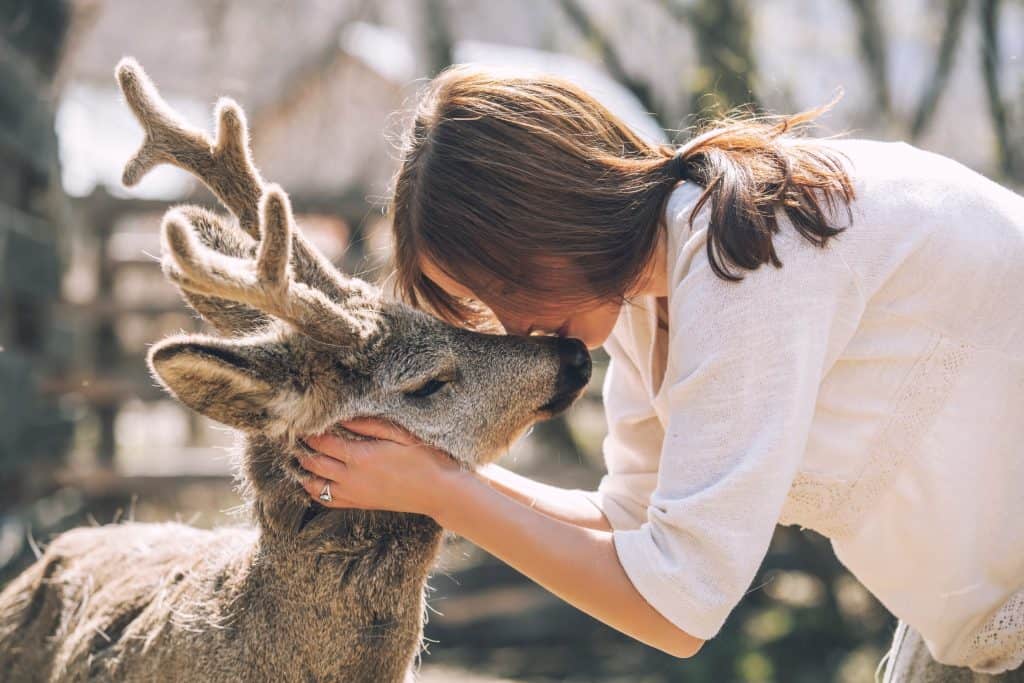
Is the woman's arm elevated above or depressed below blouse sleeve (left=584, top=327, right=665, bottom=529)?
above

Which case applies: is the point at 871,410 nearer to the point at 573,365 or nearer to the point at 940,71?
the point at 573,365

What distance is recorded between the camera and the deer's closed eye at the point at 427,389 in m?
2.59

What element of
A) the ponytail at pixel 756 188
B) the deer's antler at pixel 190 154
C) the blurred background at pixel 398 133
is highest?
the deer's antler at pixel 190 154

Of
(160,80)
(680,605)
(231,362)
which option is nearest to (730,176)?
(680,605)

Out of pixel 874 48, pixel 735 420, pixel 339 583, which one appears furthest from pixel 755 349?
pixel 874 48

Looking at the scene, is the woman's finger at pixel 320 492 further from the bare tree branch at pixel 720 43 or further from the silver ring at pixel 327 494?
the bare tree branch at pixel 720 43

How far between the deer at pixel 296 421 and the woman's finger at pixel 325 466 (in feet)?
0.12

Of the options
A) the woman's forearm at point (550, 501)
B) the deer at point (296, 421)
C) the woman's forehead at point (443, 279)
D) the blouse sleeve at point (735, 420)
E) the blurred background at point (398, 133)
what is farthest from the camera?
the blurred background at point (398, 133)

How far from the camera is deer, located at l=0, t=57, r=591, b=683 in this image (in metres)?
2.35

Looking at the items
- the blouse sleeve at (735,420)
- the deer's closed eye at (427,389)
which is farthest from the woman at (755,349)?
the deer's closed eye at (427,389)

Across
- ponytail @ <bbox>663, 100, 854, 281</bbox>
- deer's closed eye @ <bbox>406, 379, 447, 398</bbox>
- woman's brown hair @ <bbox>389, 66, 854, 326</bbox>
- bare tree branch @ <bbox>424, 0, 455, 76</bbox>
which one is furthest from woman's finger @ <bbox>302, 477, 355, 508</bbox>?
bare tree branch @ <bbox>424, 0, 455, 76</bbox>

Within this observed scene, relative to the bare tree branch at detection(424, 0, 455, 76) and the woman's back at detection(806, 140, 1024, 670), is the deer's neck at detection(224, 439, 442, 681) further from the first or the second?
the bare tree branch at detection(424, 0, 455, 76)

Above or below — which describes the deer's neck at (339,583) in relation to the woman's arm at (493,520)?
below

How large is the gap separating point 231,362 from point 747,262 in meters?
1.13
